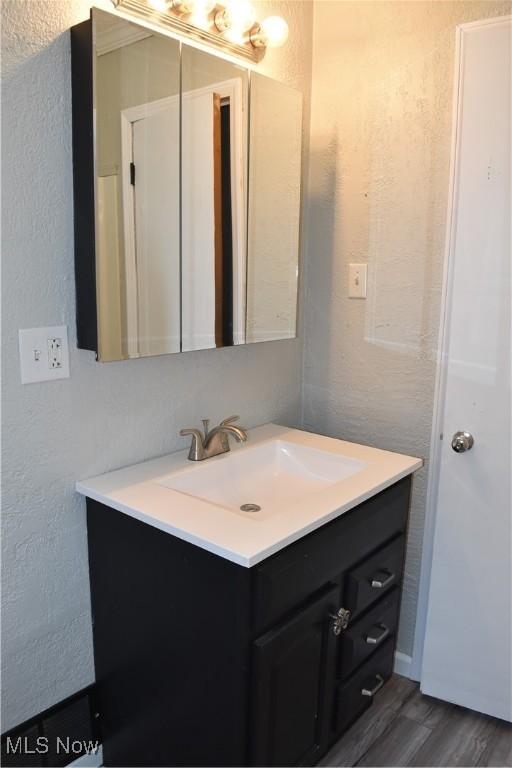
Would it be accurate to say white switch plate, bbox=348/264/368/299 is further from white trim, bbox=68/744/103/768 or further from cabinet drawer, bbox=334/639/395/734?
white trim, bbox=68/744/103/768

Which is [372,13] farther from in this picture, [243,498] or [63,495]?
[63,495]

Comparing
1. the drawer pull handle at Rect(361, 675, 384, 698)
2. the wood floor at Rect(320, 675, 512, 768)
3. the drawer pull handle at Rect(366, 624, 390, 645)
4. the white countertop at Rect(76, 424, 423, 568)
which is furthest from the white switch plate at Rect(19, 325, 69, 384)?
the wood floor at Rect(320, 675, 512, 768)

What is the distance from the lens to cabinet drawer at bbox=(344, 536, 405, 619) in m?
1.45

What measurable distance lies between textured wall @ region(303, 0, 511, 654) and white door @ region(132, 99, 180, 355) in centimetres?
65

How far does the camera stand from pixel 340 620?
4.64 feet

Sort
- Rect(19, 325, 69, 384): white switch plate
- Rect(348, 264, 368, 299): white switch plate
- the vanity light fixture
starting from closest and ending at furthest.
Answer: Rect(19, 325, 69, 384): white switch plate, the vanity light fixture, Rect(348, 264, 368, 299): white switch plate

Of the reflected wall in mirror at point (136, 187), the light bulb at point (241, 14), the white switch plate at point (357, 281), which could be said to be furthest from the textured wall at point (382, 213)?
the reflected wall in mirror at point (136, 187)

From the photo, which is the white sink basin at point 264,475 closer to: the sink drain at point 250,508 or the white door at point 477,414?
the sink drain at point 250,508

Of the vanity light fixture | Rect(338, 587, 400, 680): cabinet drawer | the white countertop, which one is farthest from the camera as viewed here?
Rect(338, 587, 400, 680): cabinet drawer

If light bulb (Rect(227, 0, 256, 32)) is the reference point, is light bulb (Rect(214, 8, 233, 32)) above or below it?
below

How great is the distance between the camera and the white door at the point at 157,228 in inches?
52.1

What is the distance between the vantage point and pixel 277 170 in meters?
1.69

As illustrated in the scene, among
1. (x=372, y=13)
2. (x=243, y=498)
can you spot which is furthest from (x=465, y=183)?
(x=243, y=498)

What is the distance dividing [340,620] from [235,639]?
1.17 ft
